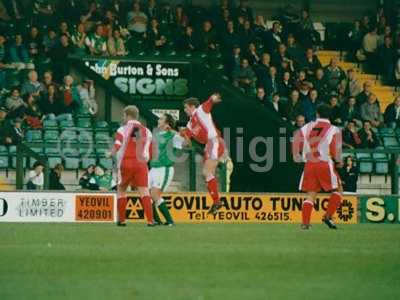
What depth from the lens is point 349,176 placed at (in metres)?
23.8

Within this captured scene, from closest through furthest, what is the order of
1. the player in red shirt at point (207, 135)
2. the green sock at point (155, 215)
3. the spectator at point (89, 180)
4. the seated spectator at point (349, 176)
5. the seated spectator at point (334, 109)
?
the player in red shirt at point (207, 135) < the green sock at point (155, 215) < the spectator at point (89, 180) < the seated spectator at point (349, 176) < the seated spectator at point (334, 109)

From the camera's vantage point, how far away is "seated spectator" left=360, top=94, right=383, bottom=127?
27.4 m

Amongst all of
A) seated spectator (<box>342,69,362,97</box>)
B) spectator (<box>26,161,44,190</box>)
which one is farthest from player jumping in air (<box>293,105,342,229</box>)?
seated spectator (<box>342,69,362,97</box>)

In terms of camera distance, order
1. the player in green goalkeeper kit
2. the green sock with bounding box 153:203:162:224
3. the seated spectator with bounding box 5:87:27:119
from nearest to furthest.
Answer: the green sock with bounding box 153:203:162:224
the player in green goalkeeper kit
the seated spectator with bounding box 5:87:27:119

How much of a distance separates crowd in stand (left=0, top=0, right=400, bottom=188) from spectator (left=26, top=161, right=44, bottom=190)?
1535 millimetres

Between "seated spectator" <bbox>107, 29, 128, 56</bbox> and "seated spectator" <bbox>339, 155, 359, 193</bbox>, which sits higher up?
"seated spectator" <bbox>107, 29, 128, 56</bbox>

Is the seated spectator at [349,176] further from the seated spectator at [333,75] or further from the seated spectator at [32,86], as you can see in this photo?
the seated spectator at [32,86]

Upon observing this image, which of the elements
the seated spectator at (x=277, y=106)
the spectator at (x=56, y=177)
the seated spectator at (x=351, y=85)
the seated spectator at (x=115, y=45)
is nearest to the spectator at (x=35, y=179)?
the spectator at (x=56, y=177)

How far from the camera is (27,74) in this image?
2484 centimetres

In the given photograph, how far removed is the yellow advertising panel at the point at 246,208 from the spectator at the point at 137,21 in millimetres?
5841

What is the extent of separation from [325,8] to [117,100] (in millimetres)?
9358

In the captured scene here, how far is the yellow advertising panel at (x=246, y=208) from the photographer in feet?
74.3

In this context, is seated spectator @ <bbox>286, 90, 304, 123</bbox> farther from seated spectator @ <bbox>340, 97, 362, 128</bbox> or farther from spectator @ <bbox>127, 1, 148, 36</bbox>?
spectator @ <bbox>127, 1, 148, 36</bbox>

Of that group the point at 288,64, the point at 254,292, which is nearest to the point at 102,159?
the point at 288,64
